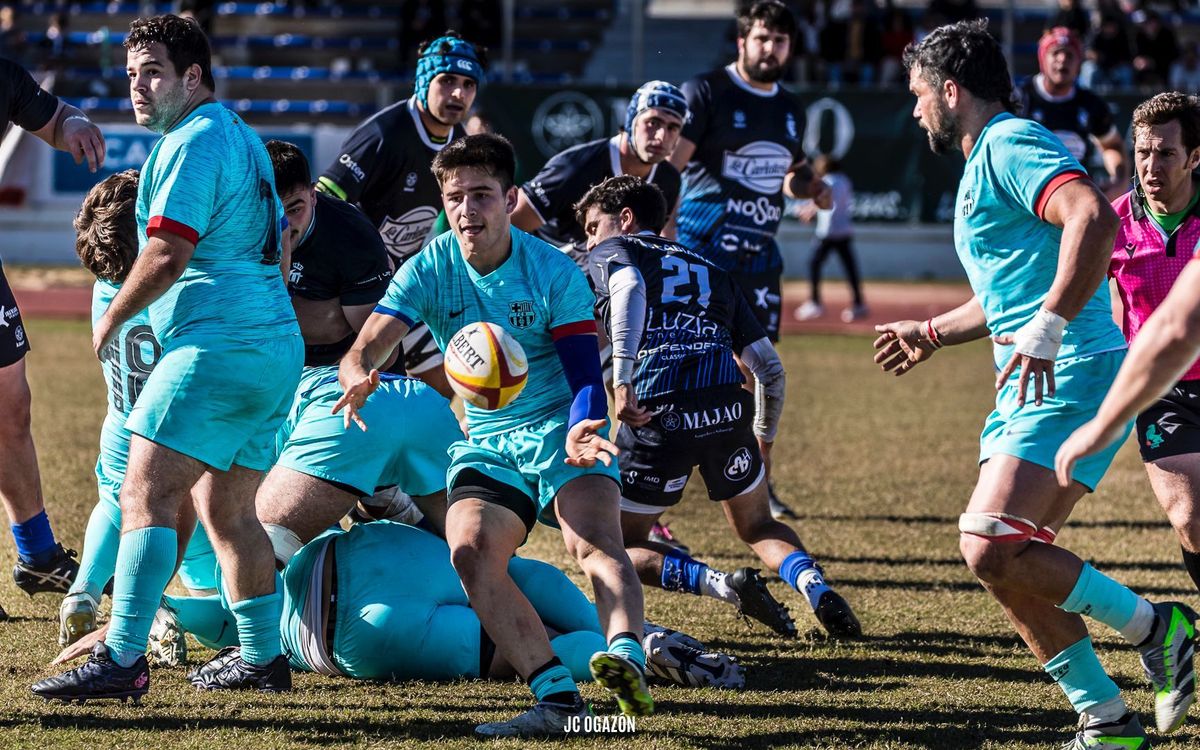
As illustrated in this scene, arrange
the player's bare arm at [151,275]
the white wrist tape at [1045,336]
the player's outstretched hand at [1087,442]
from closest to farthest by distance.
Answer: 1. the player's outstretched hand at [1087,442]
2. the white wrist tape at [1045,336]
3. the player's bare arm at [151,275]

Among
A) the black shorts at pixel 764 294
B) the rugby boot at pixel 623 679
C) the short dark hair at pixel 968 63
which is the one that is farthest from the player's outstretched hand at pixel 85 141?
the black shorts at pixel 764 294

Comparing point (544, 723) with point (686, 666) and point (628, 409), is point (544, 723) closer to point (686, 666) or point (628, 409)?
point (686, 666)

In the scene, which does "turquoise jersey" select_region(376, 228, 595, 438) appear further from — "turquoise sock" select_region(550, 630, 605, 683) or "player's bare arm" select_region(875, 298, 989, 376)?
"player's bare arm" select_region(875, 298, 989, 376)

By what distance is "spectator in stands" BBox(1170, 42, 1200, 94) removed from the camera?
2275cm

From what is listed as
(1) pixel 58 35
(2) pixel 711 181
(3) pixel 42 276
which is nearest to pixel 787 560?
(2) pixel 711 181

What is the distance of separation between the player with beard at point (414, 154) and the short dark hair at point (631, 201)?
1.63 meters

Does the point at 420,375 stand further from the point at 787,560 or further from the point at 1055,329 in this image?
the point at 1055,329

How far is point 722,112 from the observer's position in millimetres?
8125

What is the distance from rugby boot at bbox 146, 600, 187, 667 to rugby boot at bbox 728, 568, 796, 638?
210cm

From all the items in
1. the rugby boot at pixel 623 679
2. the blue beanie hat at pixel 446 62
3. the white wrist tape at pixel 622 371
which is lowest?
the rugby boot at pixel 623 679

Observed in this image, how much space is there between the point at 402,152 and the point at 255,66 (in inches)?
738

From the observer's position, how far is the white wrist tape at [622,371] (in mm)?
5351

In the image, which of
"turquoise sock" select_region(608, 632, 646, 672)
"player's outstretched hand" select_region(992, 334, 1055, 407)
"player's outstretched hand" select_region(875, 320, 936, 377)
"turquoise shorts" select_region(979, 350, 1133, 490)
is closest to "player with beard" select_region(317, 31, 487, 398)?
"player's outstretched hand" select_region(875, 320, 936, 377)

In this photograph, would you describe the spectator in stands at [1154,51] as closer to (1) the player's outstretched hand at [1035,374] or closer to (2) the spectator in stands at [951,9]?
(2) the spectator in stands at [951,9]
